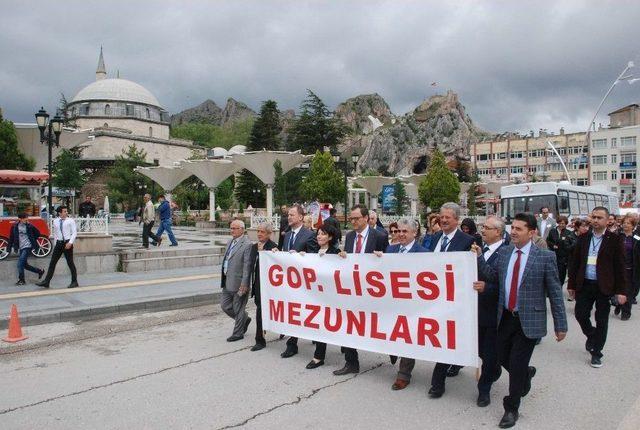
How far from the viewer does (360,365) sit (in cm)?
600

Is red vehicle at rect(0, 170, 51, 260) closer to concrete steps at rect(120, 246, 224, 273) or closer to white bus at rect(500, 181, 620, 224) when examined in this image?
concrete steps at rect(120, 246, 224, 273)

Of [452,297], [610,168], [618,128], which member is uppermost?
[618,128]

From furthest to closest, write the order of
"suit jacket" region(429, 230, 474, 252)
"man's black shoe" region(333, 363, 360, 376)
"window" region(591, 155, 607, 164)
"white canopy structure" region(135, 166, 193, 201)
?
1. "window" region(591, 155, 607, 164)
2. "white canopy structure" region(135, 166, 193, 201)
3. "man's black shoe" region(333, 363, 360, 376)
4. "suit jacket" region(429, 230, 474, 252)

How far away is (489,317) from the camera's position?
4773 millimetres

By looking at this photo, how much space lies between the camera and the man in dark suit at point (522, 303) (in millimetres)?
4254

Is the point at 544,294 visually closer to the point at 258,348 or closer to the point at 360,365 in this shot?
the point at 360,365

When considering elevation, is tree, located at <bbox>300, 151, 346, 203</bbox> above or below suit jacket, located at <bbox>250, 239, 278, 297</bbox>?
above

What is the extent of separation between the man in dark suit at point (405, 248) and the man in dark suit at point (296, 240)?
1.01m

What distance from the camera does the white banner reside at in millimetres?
4855

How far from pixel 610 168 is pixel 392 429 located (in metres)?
97.7

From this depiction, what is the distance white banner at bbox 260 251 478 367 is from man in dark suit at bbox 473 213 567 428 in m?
0.32

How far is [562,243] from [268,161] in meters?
25.5

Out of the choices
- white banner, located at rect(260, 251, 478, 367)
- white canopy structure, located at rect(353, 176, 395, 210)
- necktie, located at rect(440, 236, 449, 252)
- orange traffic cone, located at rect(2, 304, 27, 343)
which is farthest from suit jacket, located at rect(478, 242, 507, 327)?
white canopy structure, located at rect(353, 176, 395, 210)

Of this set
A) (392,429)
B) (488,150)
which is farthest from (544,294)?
(488,150)
